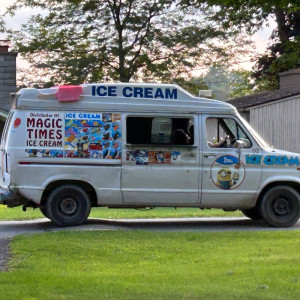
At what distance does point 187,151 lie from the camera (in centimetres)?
1393

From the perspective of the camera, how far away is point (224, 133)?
563 inches

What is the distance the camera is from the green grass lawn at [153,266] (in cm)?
769

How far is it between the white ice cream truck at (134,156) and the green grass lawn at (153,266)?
1617mm

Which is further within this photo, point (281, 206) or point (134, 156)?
point (281, 206)

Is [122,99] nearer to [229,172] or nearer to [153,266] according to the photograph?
[229,172]

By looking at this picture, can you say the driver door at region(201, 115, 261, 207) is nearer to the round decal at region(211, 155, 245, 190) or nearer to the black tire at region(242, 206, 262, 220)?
the round decal at region(211, 155, 245, 190)

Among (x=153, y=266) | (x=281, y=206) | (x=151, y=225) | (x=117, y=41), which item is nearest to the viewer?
(x=153, y=266)

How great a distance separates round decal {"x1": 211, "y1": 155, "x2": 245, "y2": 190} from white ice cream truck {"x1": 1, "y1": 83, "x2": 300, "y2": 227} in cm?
2

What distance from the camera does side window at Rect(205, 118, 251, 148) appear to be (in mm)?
14141

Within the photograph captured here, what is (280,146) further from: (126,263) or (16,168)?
(126,263)

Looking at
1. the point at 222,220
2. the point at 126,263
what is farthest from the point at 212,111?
the point at 126,263

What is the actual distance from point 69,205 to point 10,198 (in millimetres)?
1051

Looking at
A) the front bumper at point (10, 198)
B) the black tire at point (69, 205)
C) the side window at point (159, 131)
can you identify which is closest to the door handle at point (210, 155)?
the side window at point (159, 131)

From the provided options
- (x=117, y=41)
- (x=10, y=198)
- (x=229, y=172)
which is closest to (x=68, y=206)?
(x=10, y=198)
